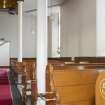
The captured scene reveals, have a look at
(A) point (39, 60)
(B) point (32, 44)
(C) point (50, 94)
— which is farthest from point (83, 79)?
(B) point (32, 44)

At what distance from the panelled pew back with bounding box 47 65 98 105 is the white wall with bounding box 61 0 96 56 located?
5795 millimetres

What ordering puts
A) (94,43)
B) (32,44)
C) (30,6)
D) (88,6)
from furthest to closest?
(32,44) → (30,6) → (88,6) → (94,43)

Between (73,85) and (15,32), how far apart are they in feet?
43.1

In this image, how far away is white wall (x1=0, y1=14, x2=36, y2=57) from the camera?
595 inches

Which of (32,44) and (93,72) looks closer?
(93,72)

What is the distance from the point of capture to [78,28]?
979 cm

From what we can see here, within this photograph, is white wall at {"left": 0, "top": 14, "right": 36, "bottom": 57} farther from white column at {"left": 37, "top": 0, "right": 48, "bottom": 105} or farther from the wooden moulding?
white column at {"left": 37, "top": 0, "right": 48, "bottom": 105}

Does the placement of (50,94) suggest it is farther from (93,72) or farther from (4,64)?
(4,64)

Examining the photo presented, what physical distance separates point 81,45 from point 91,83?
6.89 m

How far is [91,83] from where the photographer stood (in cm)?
251

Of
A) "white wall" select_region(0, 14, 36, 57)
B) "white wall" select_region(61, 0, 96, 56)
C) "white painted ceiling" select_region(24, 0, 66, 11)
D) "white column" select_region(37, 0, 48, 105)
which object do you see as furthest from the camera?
"white wall" select_region(0, 14, 36, 57)

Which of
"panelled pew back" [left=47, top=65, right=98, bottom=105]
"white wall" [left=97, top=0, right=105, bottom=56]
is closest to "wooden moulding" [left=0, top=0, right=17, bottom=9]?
"white wall" [left=97, top=0, right=105, bottom=56]

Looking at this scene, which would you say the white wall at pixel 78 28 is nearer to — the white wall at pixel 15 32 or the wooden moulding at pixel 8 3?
the wooden moulding at pixel 8 3

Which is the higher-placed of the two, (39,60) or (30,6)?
(30,6)
